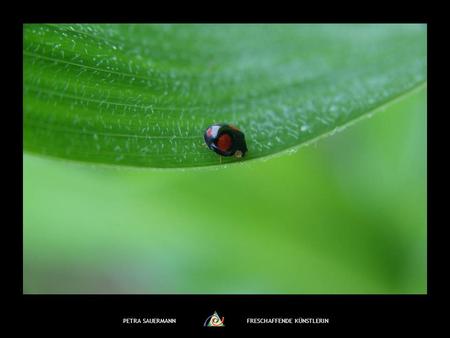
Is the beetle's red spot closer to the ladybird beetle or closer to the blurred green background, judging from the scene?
the ladybird beetle
